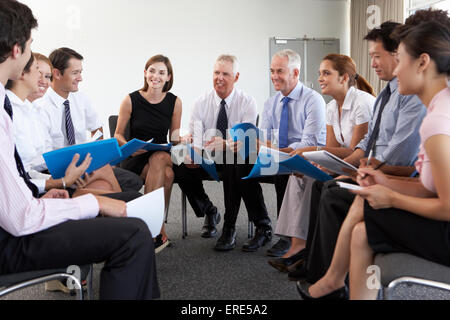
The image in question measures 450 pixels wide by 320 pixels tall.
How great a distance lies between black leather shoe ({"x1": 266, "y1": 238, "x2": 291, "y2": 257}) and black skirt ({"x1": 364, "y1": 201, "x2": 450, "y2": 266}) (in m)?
1.28

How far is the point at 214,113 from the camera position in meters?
3.12

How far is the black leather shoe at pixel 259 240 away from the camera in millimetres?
2634

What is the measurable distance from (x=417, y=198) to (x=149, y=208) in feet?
2.61

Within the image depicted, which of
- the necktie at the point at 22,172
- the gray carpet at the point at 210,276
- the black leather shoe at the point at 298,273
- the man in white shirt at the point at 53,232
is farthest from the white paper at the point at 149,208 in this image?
the black leather shoe at the point at 298,273

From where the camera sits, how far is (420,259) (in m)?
1.21

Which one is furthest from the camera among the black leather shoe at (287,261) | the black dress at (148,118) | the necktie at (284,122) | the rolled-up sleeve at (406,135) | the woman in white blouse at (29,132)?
the black dress at (148,118)

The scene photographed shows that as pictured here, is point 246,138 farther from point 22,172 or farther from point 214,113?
point 22,172

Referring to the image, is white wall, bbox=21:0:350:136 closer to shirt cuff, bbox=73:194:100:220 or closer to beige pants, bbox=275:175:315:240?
beige pants, bbox=275:175:315:240

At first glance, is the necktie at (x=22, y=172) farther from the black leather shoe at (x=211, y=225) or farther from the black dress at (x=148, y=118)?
the black leather shoe at (x=211, y=225)

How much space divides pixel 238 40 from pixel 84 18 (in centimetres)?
241

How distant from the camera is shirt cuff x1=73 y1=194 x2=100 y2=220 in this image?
1.24 metres

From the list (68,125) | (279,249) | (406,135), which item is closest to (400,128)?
(406,135)

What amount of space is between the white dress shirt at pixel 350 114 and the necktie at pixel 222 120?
2.71 feet

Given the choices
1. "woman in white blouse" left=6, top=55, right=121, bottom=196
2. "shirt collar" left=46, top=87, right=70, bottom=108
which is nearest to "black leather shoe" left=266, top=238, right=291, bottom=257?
"woman in white blouse" left=6, top=55, right=121, bottom=196
